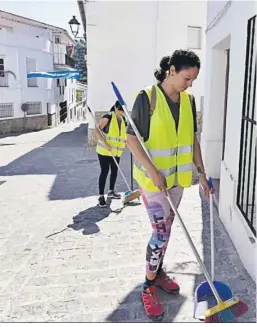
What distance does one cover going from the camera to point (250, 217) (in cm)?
354

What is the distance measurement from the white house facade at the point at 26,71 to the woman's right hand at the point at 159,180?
1714cm

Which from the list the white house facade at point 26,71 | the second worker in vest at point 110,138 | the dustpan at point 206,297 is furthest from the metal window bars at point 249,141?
the white house facade at point 26,71

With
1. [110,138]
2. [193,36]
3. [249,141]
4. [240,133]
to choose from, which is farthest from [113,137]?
[193,36]

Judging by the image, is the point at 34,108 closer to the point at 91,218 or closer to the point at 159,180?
the point at 91,218

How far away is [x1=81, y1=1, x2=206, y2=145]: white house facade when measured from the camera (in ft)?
33.5

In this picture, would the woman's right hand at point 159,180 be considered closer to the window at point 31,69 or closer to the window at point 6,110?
the window at point 6,110

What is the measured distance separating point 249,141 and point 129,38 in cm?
748

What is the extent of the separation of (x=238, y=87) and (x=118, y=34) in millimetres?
7155

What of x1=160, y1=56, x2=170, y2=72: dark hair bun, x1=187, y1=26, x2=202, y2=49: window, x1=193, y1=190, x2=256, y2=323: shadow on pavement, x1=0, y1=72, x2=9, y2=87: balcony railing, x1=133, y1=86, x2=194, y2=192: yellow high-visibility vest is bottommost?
x1=193, y1=190, x2=256, y2=323: shadow on pavement

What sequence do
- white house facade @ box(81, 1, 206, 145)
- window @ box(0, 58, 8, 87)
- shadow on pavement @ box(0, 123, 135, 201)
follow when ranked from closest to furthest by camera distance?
shadow on pavement @ box(0, 123, 135, 201) < white house facade @ box(81, 1, 206, 145) < window @ box(0, 58, 8, 87)

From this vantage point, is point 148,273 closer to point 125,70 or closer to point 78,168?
point 78,168

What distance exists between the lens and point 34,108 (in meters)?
20.8

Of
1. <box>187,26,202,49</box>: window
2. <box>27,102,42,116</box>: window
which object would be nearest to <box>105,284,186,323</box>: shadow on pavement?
<box>187,26,202,49</box>: window

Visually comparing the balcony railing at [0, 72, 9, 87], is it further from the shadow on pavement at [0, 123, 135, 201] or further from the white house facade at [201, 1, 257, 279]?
the white house facade at [201, 1, 257, 279]
